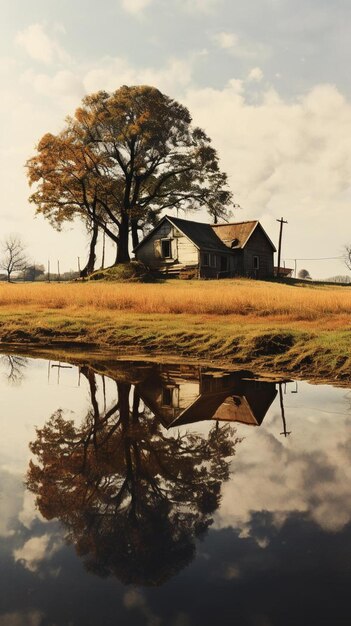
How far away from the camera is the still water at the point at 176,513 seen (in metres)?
3.24

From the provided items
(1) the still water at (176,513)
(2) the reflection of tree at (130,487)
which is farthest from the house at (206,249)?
(2) the reflection of tree at (130,487)

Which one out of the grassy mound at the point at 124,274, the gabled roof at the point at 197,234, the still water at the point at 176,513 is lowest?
the still water at the point at 176,513

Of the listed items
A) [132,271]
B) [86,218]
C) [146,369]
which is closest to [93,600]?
[146,369]

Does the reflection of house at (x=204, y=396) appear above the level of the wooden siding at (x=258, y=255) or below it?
below

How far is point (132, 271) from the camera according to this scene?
39.3 m

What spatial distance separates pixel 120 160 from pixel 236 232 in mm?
13607

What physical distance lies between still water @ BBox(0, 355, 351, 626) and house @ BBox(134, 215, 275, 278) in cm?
3521

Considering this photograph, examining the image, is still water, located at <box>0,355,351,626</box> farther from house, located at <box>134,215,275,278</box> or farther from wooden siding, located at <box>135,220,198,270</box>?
house, located at <box>134,215,275,278</box>

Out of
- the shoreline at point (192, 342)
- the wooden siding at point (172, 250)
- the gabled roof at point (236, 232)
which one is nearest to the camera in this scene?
the shoreline at point (192, 342)

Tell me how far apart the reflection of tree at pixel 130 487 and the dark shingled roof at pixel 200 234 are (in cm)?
3625

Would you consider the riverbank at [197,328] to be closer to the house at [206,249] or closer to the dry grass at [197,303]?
the dry grass at [197,303]

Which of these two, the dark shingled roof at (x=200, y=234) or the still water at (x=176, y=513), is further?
the dark shingled roof at (x=200, y=234)

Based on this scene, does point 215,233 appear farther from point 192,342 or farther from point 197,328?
point 192,342

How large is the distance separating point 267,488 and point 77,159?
3973 cm
